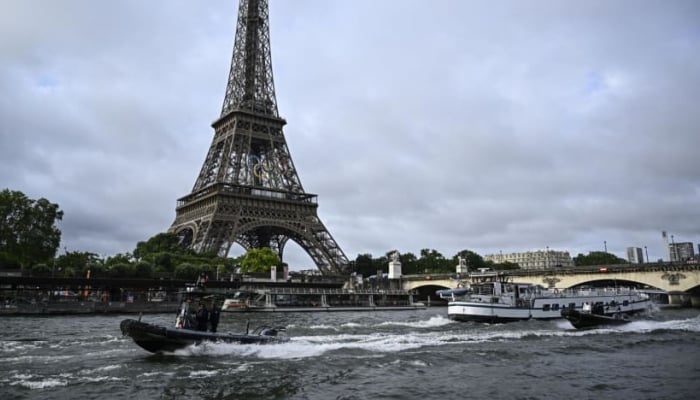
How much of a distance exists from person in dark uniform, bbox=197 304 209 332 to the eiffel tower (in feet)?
200

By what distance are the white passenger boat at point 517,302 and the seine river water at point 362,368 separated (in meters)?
15.7

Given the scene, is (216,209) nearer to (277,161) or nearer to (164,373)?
(277,161)

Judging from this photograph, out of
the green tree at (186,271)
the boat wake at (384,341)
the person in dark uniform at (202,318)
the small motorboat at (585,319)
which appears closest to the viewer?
the boat wake at (384,341)

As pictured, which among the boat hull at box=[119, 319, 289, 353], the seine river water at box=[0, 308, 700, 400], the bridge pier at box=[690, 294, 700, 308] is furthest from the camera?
the bridge pier at box=[690, 294, 700, 308]

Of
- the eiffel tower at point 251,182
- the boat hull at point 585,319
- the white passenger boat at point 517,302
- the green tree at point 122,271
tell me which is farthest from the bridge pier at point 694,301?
the green tree at point 122,271

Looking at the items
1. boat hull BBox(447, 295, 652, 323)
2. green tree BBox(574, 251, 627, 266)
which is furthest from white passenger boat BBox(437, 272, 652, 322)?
green tree BBox(574, 251, 627, 266)

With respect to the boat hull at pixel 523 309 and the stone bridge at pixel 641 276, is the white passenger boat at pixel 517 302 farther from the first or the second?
the stone bridge at pixel 641 276

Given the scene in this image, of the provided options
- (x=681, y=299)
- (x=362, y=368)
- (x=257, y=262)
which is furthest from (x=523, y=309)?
(x=257, y=262)

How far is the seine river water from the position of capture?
18.3 m

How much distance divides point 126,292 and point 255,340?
5640cm

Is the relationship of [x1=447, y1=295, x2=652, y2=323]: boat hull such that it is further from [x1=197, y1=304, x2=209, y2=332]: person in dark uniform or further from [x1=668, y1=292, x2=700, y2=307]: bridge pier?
[x1=197, y1=304, x2=209, y2=332]: person in dark uniform

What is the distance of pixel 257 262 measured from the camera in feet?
303

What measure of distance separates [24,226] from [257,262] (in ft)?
Answer: 112

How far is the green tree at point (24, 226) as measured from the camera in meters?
75.7
